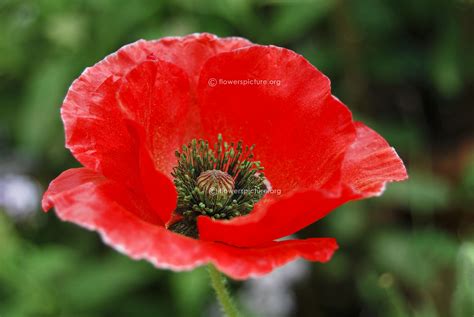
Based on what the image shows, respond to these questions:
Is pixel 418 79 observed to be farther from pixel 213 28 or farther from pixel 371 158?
pixel 371 158

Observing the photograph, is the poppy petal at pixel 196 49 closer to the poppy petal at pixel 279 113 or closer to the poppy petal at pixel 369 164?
the poppy petal at pixel 279 113

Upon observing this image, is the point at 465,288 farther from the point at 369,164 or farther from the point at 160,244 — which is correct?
the point at 160,244

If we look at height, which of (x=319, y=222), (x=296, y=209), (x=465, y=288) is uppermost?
(x=296, y=209)

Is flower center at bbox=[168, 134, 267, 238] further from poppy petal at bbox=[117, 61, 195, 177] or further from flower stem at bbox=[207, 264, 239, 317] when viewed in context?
flower stem at bbox=[207, 264, 239, 317]

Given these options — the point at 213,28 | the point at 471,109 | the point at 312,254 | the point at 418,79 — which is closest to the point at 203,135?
the point at 312,254

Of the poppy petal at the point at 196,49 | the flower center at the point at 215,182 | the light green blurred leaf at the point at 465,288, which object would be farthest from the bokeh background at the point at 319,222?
the poppy petal at the point at 196,49

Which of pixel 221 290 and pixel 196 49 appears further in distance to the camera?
pixel 196 49

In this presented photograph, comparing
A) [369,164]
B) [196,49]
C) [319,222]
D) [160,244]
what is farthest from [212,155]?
[319,222]
